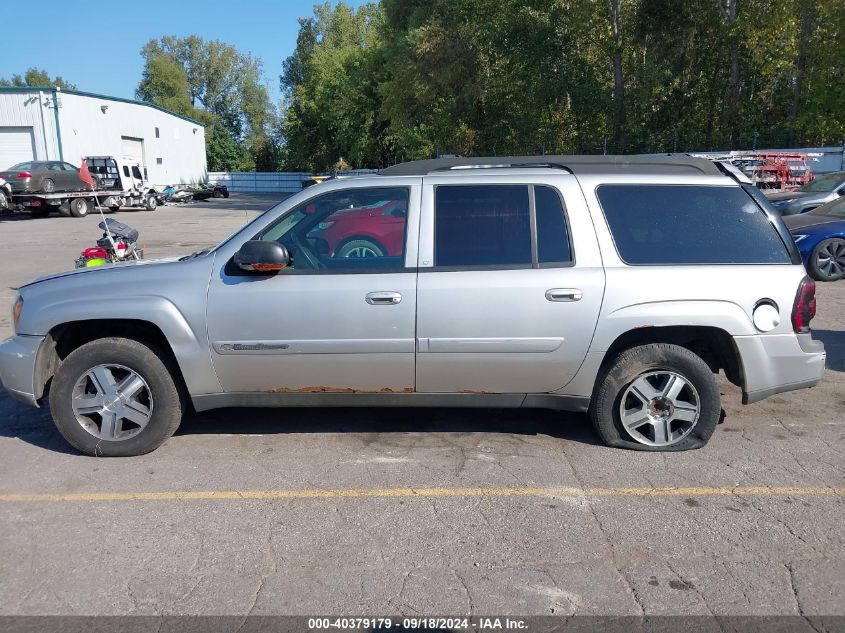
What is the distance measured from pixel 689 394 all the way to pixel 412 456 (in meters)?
1.87

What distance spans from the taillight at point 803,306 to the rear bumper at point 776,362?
7cm

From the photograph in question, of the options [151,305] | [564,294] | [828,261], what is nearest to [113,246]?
[151,305]

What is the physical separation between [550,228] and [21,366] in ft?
11.7

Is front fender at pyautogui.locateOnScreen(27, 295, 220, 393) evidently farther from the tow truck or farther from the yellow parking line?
the tow truck

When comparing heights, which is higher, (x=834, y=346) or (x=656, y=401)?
(x=656, y=401)

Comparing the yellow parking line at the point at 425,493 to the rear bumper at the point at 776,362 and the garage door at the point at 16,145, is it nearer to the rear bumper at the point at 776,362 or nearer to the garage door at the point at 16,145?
the rear bumper at the point at 776,362

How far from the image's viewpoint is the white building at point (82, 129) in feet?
109

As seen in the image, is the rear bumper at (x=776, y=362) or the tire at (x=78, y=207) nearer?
the rear bumper at (x=776, y=362)

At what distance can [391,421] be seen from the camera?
532 cm

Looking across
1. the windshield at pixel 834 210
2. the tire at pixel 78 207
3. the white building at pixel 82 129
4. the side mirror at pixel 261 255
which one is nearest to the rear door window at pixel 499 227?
the side mirror at pixel 261 255

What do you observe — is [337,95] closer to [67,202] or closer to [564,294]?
[67,202]

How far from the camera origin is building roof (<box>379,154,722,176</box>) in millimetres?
4738

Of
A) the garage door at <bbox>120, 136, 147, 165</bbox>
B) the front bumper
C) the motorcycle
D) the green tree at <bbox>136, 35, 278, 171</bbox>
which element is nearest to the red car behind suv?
the front bumper

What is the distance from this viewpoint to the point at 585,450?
4.72 metres
